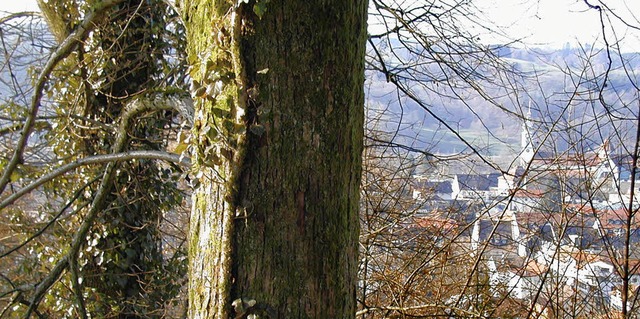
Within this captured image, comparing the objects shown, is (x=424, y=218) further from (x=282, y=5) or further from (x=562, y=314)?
(x=282, y=5)

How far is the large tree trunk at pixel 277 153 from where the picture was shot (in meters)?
1.82

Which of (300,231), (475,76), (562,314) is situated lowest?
(562,314)

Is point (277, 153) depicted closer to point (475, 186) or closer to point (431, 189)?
point (475, 186)

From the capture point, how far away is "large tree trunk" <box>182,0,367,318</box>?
1.82 metres

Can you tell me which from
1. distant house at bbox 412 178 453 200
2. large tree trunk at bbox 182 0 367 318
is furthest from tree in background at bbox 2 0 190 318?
large tree trunk at bbox 182 0 367 318

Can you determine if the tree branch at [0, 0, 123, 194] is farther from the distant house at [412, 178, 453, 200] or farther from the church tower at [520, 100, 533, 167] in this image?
the distant house at [412, 178, 453, 200]

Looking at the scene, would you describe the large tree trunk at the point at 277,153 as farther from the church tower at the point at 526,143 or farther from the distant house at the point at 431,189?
the distant house at the point at 431,189

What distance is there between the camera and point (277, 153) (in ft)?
5.97

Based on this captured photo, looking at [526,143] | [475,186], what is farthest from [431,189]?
[526,143]

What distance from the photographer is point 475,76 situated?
15.4 feet

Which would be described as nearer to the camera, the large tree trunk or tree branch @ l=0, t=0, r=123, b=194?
the large tree trunk

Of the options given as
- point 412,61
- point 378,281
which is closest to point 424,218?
point 378,281

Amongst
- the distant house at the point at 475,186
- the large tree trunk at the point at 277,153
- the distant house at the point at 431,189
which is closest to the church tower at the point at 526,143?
the distant house at the point at 475,186

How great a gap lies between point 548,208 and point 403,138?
156cm
